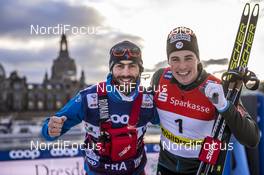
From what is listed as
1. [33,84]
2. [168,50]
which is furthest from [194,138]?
[33,84]

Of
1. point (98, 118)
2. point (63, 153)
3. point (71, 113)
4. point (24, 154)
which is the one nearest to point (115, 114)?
point (98, 118)

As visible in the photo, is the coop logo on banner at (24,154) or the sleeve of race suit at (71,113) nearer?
the sleeve of race suit at (71,113)

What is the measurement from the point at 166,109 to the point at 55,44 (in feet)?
123

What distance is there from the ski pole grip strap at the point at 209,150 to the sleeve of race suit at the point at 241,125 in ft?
0.73

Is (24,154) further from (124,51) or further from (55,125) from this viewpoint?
(124,51)

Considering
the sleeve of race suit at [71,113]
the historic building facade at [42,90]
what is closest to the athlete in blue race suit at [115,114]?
the sleeve of race suit at [71,113]

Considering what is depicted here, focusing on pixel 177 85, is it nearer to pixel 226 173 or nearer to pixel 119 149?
pixel 119 149

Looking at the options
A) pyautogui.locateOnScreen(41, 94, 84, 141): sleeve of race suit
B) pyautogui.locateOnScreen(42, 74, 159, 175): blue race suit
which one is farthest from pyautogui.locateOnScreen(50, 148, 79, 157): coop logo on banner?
pyautogui.locateOnScreen(41, 94, 84, 141): sleeve of race suit

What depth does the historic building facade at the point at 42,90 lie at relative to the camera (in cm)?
5681

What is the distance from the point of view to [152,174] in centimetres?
588

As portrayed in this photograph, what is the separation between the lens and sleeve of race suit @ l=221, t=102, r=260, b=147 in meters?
2.55

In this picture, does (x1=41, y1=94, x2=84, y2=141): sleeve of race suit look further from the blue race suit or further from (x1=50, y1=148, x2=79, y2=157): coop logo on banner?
(x1=50, y1=148, x2=79, y2=157): coop logo on banner

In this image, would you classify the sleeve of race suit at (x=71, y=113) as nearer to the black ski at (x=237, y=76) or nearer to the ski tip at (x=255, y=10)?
the black ski at (x=237, y=76)

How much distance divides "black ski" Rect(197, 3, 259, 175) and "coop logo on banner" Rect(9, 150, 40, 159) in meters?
3.69
